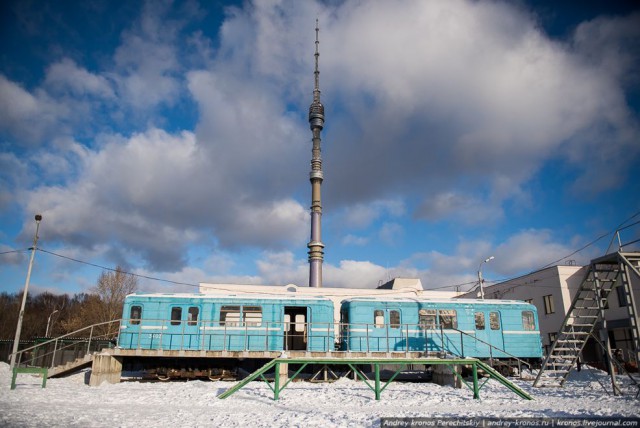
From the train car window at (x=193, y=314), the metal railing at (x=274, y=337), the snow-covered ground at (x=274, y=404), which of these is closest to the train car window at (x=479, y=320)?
the metal railing at (x=274, y=337)

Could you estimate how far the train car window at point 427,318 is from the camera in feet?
69.6

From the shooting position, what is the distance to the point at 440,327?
20.8 metres

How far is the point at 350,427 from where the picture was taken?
9586 mm

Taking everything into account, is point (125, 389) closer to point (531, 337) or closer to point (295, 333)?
point (295, 333)

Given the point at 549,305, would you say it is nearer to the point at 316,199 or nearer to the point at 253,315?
the point at 253,315

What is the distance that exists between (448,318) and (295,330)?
789 centimetres

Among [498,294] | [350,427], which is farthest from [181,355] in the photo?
[498,294]

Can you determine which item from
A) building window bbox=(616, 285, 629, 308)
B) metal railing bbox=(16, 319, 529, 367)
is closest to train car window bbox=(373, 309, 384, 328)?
metal railing bbox=(16, 319, 529, 367)

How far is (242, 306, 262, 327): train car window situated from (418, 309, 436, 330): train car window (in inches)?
316

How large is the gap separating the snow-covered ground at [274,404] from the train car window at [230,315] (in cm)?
287

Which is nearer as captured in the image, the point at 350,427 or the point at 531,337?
the point at 350,427

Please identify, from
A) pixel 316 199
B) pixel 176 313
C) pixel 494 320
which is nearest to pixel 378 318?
pixel 494 320

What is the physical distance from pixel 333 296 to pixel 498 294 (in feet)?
53.7

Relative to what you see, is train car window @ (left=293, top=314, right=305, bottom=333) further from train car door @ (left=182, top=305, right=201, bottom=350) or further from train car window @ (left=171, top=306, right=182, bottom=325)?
train car window @ (left=171, top=306, right=182, bottom=325)
